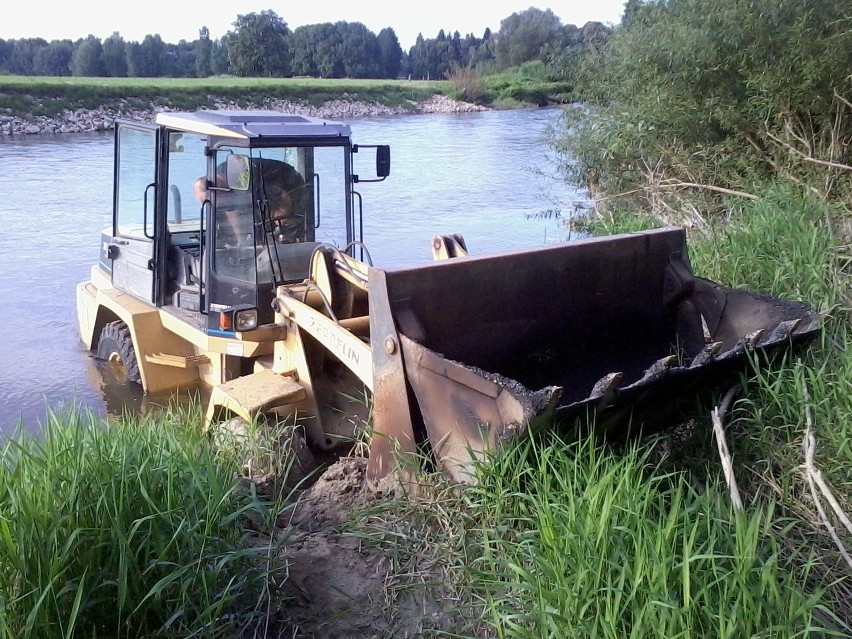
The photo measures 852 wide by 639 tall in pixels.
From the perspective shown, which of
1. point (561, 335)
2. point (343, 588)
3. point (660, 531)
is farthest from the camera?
point (561, 335)

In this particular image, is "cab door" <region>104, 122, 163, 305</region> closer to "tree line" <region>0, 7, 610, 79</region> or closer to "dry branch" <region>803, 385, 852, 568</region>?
"dry branch" <region>803, 385, 852, 568</region>

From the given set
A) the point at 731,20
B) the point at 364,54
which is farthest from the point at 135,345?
the point at 364,54

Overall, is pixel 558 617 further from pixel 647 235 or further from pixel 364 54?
pixel 364 54

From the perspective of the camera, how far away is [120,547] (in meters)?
2.76

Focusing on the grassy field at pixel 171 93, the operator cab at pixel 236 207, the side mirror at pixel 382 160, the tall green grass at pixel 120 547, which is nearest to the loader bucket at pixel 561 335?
the tall green grass at pixel 120 547

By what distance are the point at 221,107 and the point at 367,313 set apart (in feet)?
122

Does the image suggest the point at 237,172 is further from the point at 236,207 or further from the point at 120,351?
the point at 120,351

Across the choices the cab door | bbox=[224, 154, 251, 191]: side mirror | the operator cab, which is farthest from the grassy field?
bbox=[224, 154, 251, 191]: side mirror

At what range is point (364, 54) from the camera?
81.0 meters

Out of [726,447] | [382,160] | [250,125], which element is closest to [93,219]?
[250,125]

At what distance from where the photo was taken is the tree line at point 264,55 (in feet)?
221

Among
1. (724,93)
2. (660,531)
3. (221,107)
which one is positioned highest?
(221,107)

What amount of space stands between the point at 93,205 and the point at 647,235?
50.6 feet

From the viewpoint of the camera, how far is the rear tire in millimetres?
6668
